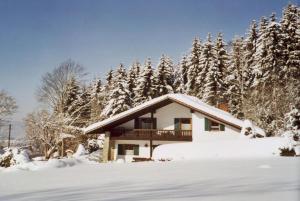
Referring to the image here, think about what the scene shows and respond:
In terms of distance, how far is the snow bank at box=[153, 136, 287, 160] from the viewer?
664 inches

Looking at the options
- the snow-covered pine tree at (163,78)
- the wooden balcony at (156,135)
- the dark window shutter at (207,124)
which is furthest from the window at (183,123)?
the snow-covered pine tree at (163,78)

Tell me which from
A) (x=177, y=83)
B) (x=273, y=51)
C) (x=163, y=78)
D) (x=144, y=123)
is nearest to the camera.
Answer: (x=144, y=123)

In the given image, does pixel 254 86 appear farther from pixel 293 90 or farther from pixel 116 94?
pixel 116 94

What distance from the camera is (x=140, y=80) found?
5200 centimetres

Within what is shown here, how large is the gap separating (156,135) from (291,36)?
23248 mm

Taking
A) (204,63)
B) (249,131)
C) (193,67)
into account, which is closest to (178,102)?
(249,131)

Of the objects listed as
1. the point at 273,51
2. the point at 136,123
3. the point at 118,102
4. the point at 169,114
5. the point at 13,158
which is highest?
the point at 273,51

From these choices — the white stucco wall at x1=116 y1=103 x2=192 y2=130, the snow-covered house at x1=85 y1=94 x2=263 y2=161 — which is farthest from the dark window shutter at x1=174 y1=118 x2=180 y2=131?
the white stucco wall at x1=116 y1=103 x2=192 y2=130

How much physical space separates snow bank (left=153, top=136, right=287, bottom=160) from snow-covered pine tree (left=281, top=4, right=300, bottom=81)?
23.5 metres

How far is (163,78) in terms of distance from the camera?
176 ft

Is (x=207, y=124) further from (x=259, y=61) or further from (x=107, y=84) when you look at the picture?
(x=107, y=84)

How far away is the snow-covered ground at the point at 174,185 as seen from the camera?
7332 mm

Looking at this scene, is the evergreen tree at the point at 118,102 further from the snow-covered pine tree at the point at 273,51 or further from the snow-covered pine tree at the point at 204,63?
the snow-covered pine tree at the point at 273,51

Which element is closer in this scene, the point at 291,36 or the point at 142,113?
the point at 142,113
